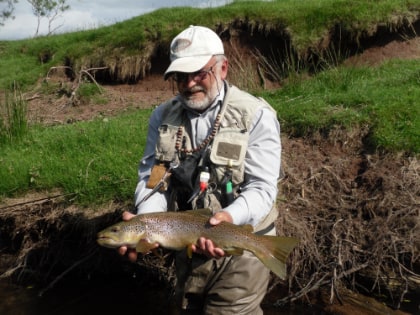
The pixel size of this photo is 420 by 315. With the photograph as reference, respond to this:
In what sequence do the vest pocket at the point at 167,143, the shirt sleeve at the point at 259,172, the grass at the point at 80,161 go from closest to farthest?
1. the shirt sleeve at the point at 259,172
2. the vest pocket at the point at 167,143
3. the grass at the point at 80,161

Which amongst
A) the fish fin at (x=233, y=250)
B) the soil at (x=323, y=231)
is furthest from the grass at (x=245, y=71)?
the fish fin at (x=233, y=250)

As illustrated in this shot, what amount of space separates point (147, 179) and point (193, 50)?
103 cm

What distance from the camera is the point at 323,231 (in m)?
6.60

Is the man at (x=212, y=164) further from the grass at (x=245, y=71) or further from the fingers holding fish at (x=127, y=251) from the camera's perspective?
the grass at (x=245, y=71)

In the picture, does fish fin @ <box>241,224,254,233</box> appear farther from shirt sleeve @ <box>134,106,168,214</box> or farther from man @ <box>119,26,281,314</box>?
shirt sleeve @ <box>134,106,168,214</box>

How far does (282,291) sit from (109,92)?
7139mm

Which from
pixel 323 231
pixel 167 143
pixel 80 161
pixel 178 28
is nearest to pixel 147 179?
pixel 167 143

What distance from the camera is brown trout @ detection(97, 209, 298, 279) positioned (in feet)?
12.2

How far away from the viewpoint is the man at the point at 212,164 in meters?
3.98

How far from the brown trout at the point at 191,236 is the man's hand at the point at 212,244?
3 centimetres

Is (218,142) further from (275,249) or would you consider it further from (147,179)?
(275,249)

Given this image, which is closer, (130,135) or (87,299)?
(87,299)

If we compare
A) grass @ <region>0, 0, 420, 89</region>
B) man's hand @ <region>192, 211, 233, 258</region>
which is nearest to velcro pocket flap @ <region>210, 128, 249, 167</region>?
man's hand @ <region>192, 211, 233, 258</region>

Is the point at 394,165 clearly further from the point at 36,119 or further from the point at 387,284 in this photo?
the point at 36,119
